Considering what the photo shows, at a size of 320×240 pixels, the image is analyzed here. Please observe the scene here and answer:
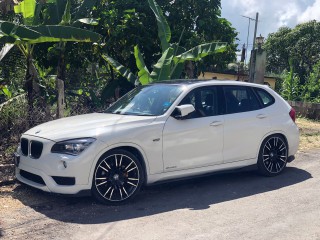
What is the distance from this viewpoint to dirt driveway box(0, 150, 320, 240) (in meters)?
5.20

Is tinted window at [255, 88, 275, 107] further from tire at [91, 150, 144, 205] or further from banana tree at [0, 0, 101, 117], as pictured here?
banana tree at [0, 0, 101, 117]

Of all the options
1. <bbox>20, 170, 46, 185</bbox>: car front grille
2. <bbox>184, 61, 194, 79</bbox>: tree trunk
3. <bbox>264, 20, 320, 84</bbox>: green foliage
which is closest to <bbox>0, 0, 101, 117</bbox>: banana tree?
<bbox>20, 170, 46, 185</bbox>: car front grille

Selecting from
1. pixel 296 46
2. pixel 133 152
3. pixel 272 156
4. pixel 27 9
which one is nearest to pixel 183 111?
pixel 133 152

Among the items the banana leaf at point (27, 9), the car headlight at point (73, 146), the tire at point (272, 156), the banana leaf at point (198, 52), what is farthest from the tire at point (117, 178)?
the banana leaf at point (198, 52)

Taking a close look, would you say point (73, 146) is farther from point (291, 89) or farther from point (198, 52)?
point (291, 89)

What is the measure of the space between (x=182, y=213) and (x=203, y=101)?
1.98m

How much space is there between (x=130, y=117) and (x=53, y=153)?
126 centimetres

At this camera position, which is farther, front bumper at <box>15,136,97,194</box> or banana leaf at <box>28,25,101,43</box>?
banana leaf at <box>28,25,101,43</box>

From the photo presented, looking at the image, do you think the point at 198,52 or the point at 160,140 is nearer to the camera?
the point at 160,140

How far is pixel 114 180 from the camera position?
A: 6152 mm

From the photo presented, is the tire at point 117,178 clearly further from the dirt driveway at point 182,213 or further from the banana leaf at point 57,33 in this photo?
the banana leaf at point 57,33

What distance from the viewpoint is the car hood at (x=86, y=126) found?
603cm

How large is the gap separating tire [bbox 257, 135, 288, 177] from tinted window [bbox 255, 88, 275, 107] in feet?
1.92

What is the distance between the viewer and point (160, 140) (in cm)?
646
